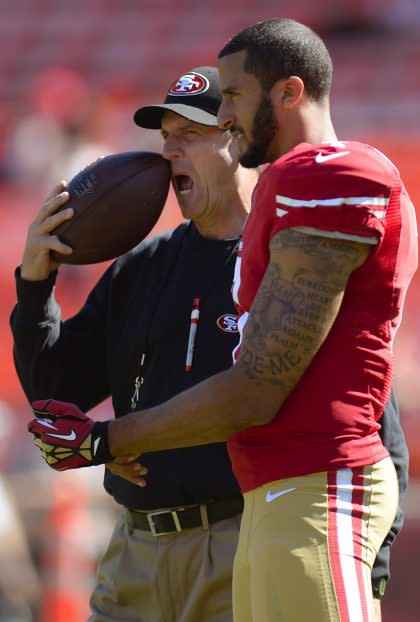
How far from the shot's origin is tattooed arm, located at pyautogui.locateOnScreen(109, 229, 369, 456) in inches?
75.7

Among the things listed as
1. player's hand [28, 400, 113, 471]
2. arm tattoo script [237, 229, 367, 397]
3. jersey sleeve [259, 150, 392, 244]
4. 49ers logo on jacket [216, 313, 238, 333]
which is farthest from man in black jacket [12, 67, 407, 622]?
jersey sleeve [259, 150, 392, 244]

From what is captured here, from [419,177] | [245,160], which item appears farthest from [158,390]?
[419,177]

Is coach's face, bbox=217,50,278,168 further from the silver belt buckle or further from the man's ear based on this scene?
the silver belt buckle

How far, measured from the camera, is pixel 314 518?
1.94 metres

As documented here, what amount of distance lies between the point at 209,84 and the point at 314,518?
1395 millimetres

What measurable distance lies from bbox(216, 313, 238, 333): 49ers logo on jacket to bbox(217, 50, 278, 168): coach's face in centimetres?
62

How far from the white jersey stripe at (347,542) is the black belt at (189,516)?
731 millimetres

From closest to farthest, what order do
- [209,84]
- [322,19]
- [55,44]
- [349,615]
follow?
[349,615] → [209,84] → [322,19] → [55,44]

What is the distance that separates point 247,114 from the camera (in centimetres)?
217

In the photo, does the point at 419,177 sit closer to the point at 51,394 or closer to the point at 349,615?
the point at 51,394

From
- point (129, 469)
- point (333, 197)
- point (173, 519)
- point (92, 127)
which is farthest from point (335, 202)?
point (92, 127)

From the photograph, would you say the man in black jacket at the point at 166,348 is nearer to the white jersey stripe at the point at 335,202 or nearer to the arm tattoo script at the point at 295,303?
the arm tattoo script at the point at 295,303

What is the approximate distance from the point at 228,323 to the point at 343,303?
782 mm

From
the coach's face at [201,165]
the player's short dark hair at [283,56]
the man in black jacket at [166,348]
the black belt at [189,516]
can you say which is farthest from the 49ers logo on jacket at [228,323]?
the player's short dark hair at [283,56]
